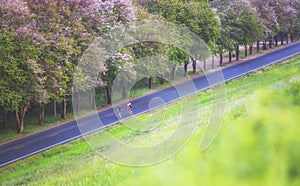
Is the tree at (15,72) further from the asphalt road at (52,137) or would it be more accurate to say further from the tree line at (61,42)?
the asphalt road at (52,137)

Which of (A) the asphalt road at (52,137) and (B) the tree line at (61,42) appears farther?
A: (B) the tree line at (61,42)

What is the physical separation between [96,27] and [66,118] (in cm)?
852

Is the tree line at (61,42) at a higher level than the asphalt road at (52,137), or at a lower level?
higher

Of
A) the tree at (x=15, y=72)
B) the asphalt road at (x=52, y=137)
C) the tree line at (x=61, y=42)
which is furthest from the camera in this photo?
the tree line at (x=61, y=42)

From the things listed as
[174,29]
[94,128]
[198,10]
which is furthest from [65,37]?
[198,10]

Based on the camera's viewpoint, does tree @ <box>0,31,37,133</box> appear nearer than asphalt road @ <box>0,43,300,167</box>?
No

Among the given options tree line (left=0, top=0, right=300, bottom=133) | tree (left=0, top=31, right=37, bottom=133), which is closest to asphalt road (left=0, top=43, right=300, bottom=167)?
tree line (left=0, top=0, right=300, bottom=133)

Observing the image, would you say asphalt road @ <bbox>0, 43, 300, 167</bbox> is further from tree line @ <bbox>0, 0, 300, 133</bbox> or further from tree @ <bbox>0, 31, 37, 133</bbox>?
tree @ <bbox>0, 31, 37, 133</bbox>

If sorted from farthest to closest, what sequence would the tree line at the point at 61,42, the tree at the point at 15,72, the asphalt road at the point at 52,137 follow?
the tree line at the point at 61,42, the tree at the point at 15,72, the asphalt road at the point at 52,137

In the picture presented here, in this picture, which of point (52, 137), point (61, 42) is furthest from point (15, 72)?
point (52, 137)

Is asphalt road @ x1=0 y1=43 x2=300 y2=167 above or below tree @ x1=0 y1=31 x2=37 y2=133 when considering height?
below

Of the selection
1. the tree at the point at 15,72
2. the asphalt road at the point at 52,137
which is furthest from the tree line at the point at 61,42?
the asphalt road at the point at 52,137

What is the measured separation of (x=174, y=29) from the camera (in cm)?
3878

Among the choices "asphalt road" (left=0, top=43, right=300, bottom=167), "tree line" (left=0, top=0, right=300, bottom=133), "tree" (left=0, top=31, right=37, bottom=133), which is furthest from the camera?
"tree line" (left=0, top=0, right=300, bottom=133)
